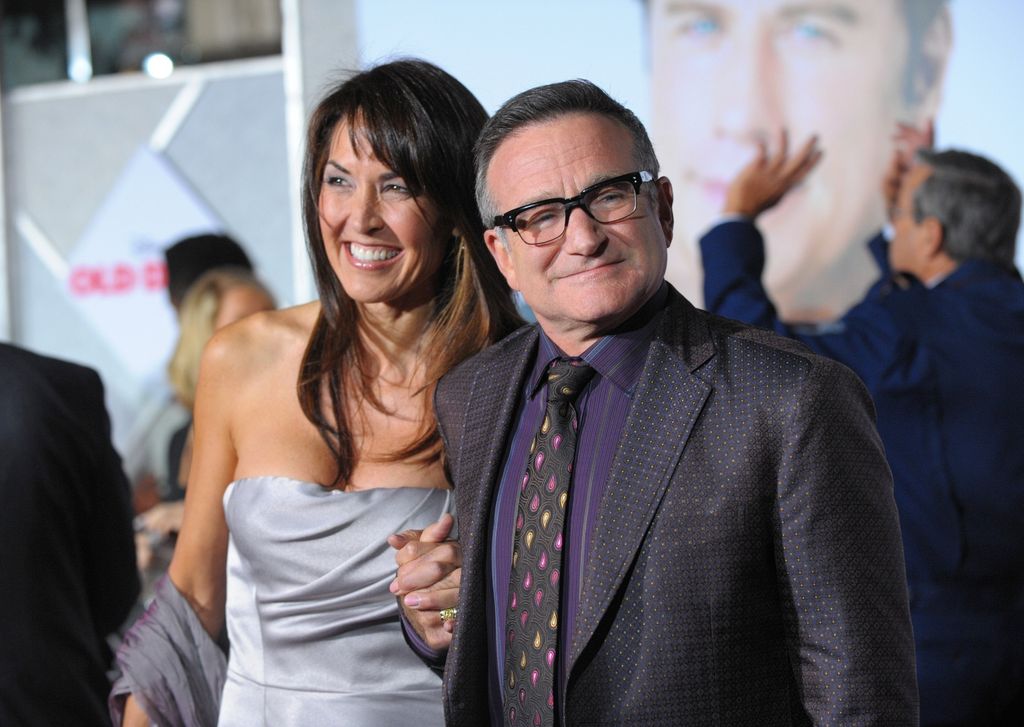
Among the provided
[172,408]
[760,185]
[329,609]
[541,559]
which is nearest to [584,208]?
[541,559]

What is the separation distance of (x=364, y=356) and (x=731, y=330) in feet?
2.77

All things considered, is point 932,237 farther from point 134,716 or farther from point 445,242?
point 134,716

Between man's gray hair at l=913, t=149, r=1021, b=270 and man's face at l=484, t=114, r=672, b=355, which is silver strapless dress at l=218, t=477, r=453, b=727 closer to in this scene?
man's face at l=484, t=114, r=672, b=355

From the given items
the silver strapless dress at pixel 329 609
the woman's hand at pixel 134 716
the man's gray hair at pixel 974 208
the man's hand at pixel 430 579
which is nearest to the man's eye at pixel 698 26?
the man's gray hair at pixel 974 208

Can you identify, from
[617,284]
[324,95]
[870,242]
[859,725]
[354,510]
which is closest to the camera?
[859,725]

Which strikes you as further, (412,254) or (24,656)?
(24,656)

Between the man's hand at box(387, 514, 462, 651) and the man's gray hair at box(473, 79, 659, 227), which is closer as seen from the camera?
the man's gray hair at box(473, 79, 659, 227)

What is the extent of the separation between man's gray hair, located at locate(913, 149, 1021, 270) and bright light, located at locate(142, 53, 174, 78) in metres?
3.57

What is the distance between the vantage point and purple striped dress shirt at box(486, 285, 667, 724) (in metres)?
1.39

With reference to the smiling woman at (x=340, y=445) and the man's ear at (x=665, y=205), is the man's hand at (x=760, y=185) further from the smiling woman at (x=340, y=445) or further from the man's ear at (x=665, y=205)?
the man's ear at (x=665, y=205)

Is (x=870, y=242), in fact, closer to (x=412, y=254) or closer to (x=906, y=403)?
(x=906, y=403)

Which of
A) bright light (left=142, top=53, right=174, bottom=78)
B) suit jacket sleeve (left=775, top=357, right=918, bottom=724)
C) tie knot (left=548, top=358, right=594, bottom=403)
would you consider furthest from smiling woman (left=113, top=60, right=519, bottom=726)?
bright light (left=142, top=53, right=174, bottom=78)

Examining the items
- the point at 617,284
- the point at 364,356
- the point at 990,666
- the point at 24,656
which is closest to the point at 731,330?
the point at 617,284

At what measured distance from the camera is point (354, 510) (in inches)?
75.7
